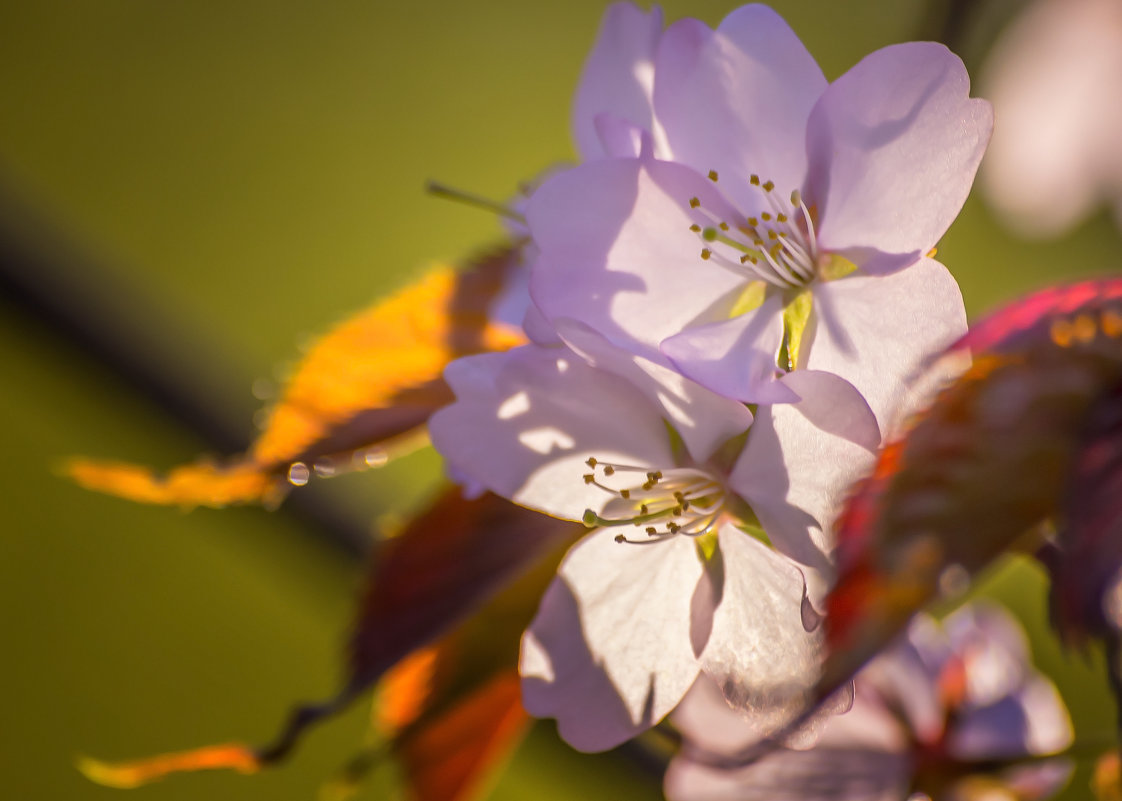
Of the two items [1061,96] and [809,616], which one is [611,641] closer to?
[809,616]

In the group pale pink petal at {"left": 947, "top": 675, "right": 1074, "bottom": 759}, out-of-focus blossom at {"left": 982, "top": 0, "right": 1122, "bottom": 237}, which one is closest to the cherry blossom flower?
pale pink petal at {"left": 947, "top": 675, "right": 1074, "bottom": 759}

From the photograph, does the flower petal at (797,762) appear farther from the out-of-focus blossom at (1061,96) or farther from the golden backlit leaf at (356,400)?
the out-of-focus blossom at (1061,96)

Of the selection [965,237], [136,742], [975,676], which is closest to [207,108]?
[136,742]

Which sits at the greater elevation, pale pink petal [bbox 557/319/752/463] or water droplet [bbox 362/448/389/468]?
pale pink petal [bbox 557/319/752/463]

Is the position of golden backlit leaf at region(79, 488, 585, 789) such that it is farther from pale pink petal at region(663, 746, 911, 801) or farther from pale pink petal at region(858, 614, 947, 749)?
pale pink petal at region(858, 614, 947, 749)

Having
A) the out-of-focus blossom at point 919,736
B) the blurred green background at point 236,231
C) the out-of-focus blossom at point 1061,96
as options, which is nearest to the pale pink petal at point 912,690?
the out-of-focus blossom at point 919,736

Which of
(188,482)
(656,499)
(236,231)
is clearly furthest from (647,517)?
(236,231)
